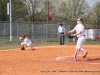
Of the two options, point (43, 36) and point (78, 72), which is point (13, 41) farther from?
point (78, 72)

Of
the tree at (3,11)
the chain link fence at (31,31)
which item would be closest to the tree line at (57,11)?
the tree at (3,11)

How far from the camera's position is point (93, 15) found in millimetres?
71625

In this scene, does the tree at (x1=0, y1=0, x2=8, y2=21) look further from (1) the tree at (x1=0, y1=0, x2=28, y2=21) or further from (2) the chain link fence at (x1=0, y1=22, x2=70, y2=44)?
(2) the chain link fence at (x1=0, y1=22, x2=70, y2=44)

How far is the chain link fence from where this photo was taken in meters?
33.1

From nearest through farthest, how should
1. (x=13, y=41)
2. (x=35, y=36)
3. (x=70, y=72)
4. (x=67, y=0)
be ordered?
(x=70, y=72) → (x=13, y=41) → (x=35, y=36) → (x=67, y=0)

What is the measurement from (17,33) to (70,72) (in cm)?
2474

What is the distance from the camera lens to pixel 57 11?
7300 cm

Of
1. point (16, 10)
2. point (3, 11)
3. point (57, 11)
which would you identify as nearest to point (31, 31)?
point (3, 11)

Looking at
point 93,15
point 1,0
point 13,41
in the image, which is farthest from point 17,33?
point 93,15

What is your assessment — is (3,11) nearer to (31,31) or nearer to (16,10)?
(16,10)

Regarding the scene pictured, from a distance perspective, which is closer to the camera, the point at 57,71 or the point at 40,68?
the point at 57,71

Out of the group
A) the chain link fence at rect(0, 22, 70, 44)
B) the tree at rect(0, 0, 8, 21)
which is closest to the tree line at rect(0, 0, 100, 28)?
the tree at rect(0, 0, 8, 21)

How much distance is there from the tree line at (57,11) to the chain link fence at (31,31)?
1898 centimetres

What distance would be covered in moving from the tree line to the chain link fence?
1898cm
